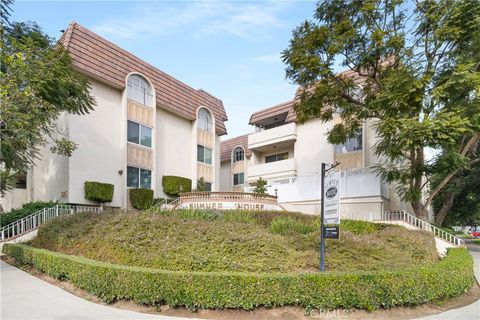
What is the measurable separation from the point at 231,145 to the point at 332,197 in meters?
30.2

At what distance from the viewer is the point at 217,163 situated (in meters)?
30.9

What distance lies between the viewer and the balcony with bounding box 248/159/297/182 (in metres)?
27.6

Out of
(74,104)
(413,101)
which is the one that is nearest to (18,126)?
(74,104)

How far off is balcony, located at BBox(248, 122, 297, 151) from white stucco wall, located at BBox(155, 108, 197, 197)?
560 centimetres

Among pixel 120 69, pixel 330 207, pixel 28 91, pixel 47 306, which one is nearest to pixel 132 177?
pixel 120 69

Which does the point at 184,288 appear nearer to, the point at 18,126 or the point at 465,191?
the point at 18,126

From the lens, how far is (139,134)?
24.2m

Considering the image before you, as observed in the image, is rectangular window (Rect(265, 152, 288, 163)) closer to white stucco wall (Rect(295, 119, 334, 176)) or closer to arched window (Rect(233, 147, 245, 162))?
white stucco wall (Rect(295, 119, 334, 176))

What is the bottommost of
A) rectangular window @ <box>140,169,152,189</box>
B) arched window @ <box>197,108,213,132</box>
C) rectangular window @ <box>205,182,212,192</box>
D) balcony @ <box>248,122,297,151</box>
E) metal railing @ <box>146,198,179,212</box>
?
metal railing @ <box>146,198,179,212</box>

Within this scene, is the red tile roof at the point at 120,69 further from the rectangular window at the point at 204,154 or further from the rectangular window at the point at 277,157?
the rectangular window at the point at 277,157

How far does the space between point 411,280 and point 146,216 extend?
707 cm

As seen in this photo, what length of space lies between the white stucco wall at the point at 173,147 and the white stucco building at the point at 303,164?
5.45 meters

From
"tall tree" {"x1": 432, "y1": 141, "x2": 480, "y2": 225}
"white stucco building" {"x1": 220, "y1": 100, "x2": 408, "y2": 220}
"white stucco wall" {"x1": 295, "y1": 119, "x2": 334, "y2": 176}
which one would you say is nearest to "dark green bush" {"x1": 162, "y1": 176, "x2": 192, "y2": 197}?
"white stucco building" {"x1": 220, "y1": 100, "x2": 408, "y2": 220}
